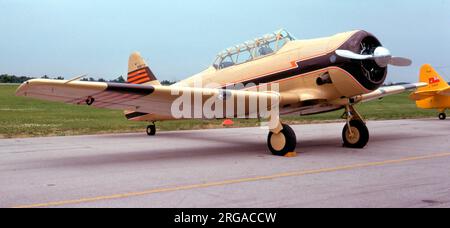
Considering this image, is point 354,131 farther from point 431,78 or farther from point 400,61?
point 431,78

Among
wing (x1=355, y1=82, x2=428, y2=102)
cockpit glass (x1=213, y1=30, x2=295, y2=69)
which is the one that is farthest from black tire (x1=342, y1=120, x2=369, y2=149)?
cockpit glass (x1=213, y1=30, x2=295, y2=69)

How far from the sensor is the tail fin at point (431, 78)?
790 inches

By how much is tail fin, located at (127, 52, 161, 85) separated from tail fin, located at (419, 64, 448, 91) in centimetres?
1284

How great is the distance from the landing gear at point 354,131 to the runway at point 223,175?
211mm

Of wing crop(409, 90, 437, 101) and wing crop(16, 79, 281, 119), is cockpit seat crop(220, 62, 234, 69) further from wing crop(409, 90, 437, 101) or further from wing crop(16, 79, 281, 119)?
wing crop(409, 90, 437, 101)

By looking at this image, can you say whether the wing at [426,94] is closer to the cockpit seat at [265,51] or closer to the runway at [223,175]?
the runway at [223,175]

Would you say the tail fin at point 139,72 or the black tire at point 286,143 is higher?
the tail fin at point 139,72

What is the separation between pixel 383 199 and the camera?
15.5ft

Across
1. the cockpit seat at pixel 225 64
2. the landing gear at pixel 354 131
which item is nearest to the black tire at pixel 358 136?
the landing gear at pixel 354 131

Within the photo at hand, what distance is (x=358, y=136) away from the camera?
9719mm
